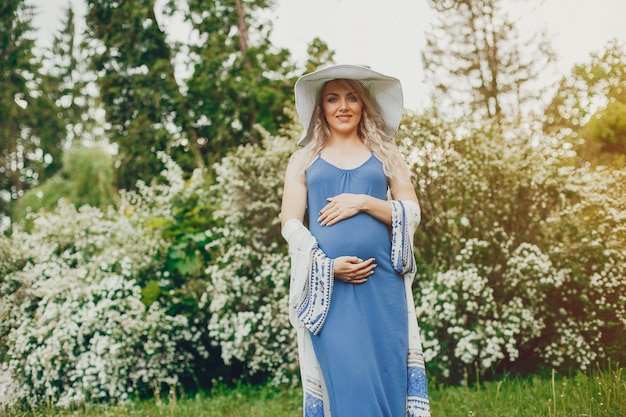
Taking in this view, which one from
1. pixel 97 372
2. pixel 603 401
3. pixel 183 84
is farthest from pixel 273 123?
pixel 603 401

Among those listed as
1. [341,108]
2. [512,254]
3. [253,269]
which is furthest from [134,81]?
[341,108]

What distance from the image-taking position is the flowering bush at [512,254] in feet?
16.7

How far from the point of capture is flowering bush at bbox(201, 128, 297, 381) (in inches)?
221

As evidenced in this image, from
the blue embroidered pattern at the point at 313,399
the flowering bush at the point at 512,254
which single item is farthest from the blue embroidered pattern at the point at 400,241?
the flowering bush at the point at 512,254

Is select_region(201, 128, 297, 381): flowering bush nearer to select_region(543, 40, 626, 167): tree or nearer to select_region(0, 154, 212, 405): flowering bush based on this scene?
A: select_region(0, 154, 212, 405): flowering bush

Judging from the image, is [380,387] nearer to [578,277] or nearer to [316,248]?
[316,248]

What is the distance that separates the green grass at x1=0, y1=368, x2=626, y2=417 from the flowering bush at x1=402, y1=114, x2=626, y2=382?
1.49 ft

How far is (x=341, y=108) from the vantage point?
289cm

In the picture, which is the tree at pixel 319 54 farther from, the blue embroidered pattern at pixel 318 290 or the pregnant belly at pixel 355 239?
the blue embroidered pattern at pixel 318 290

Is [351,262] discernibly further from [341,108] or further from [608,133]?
[608,133]

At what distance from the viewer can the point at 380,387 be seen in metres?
2.45

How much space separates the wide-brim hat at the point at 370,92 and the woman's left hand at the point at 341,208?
1.50ft

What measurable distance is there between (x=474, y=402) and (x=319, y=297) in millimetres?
2330

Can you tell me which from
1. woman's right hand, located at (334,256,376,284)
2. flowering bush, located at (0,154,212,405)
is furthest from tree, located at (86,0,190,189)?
woman's right hand, located at (334,256,376,284)
